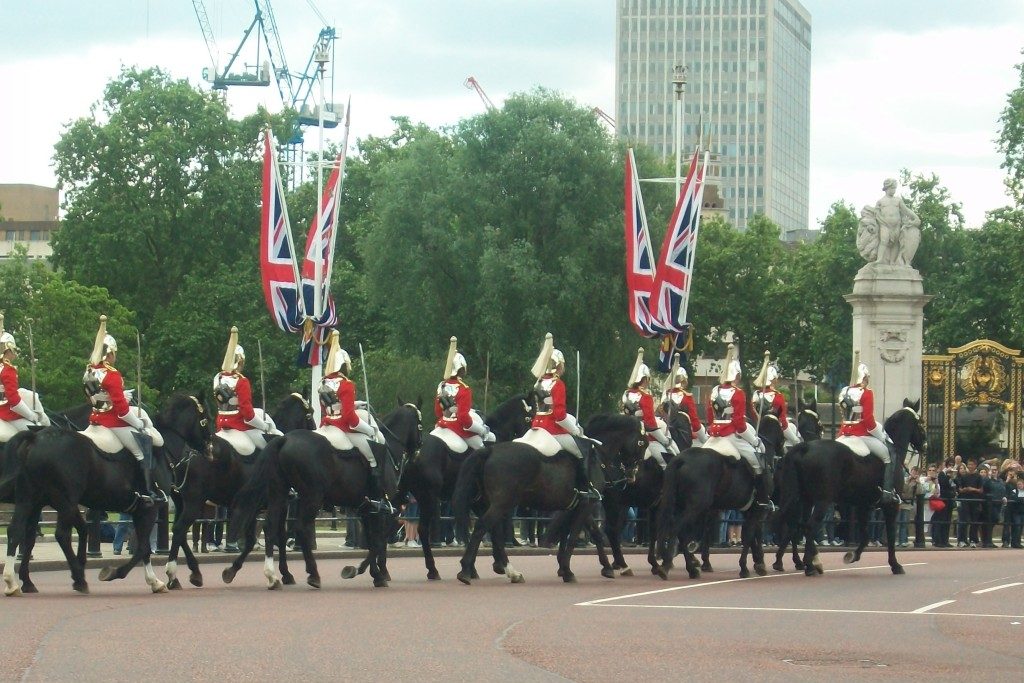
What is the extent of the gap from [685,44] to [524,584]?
180113 mm

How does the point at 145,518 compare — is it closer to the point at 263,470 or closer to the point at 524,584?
the point at 263,470

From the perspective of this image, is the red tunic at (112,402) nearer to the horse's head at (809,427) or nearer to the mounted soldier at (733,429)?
the mounted soldier at (733,429)

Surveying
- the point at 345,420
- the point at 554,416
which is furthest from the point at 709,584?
the point at 345,420

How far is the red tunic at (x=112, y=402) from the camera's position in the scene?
62.6 feet

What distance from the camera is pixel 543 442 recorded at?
21.4 m

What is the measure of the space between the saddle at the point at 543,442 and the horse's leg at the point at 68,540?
16.4 ft

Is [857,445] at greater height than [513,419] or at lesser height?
lesser

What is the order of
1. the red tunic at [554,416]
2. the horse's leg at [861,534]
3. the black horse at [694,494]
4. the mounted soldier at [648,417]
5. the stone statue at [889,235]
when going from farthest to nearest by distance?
the stone statue at [889,235]
the horse's leg at [861,534]
the mounted soldier at [648,417]
the black horse at [694,494]
the red tunic at [554,416]

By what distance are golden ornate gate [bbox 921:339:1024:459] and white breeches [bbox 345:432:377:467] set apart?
23780mm

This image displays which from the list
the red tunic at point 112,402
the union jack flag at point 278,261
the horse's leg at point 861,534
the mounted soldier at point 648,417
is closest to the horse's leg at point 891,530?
the horse's leg at point 861,534

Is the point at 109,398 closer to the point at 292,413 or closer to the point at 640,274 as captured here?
the point at 292,413

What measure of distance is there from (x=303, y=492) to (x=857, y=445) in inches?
298

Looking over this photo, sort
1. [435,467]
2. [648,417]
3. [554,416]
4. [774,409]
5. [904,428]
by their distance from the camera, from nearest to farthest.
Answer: [554,416], [435,467], [648,417], [904,428], [774,409]

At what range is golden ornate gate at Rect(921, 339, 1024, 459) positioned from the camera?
42.2 metres
